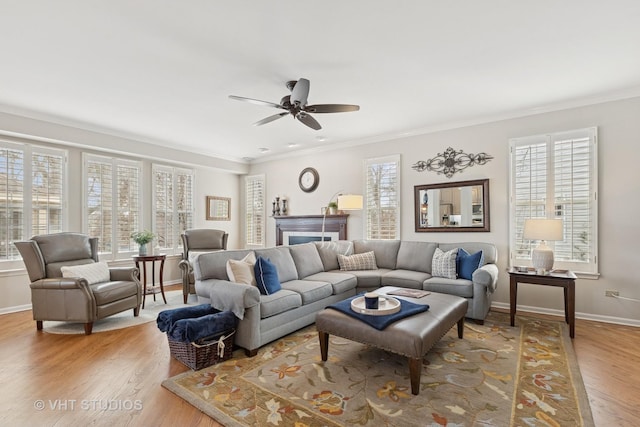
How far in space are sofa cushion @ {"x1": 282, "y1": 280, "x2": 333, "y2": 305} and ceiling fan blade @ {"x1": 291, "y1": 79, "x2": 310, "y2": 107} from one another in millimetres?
2029

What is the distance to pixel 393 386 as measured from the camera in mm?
2359

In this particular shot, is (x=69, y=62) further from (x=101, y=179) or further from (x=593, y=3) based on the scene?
(x=593, y=3)

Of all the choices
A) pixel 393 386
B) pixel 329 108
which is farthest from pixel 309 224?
pixel 393 386

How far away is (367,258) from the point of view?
4883 mm

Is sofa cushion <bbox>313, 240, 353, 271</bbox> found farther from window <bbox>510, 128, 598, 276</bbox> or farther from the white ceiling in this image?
window <bbox>510, 128, 598, 276</bbox>

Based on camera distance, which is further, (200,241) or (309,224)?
(309,224)

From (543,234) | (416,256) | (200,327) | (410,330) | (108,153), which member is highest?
(108,153)

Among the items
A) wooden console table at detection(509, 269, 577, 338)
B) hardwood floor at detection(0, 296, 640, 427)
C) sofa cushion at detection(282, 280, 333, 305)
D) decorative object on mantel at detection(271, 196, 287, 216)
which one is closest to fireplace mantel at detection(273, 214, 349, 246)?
decorative object on mantel at detection(271, 196, 287, 216)

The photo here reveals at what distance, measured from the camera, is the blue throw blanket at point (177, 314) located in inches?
110

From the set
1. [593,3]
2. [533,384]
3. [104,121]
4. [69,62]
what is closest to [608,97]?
[593,3]

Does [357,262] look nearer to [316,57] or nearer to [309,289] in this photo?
[309,289]

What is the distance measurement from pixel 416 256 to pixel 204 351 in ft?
10.5

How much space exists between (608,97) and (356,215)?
375 centimetres

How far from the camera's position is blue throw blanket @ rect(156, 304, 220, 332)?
280cm
